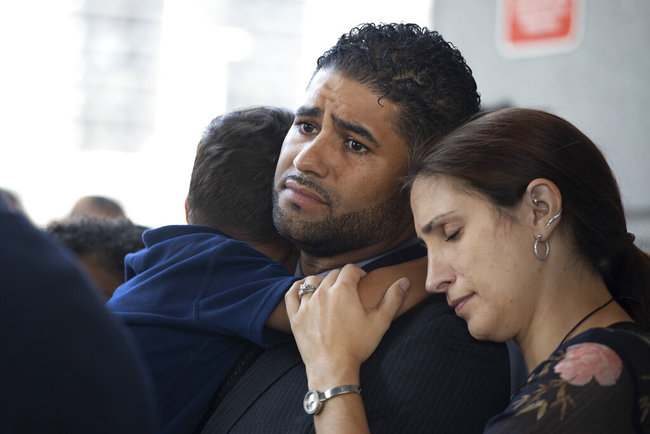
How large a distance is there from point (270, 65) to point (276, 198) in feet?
13.5

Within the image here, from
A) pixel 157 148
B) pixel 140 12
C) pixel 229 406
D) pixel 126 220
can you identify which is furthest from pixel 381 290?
pixel 140 12

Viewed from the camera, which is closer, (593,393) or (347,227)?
(593,393)

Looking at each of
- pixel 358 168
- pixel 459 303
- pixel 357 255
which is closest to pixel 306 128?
pixel 358 168

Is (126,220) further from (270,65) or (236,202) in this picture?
(270,65)

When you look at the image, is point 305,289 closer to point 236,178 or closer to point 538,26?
point 236,178

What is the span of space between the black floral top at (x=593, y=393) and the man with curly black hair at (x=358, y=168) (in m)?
A: 0.27

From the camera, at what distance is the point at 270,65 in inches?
222

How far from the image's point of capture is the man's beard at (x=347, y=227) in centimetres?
162

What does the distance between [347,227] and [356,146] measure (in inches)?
6.7

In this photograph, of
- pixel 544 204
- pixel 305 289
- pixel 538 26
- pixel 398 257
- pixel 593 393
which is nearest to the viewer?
pixel 593 393

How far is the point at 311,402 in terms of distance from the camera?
1.27 metres

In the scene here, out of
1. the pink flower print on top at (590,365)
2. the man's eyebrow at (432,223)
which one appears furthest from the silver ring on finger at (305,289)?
the pink flower print on top at (590,365)

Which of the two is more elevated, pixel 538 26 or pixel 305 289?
pixel 538 26

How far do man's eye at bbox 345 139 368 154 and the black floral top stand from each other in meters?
0.67
